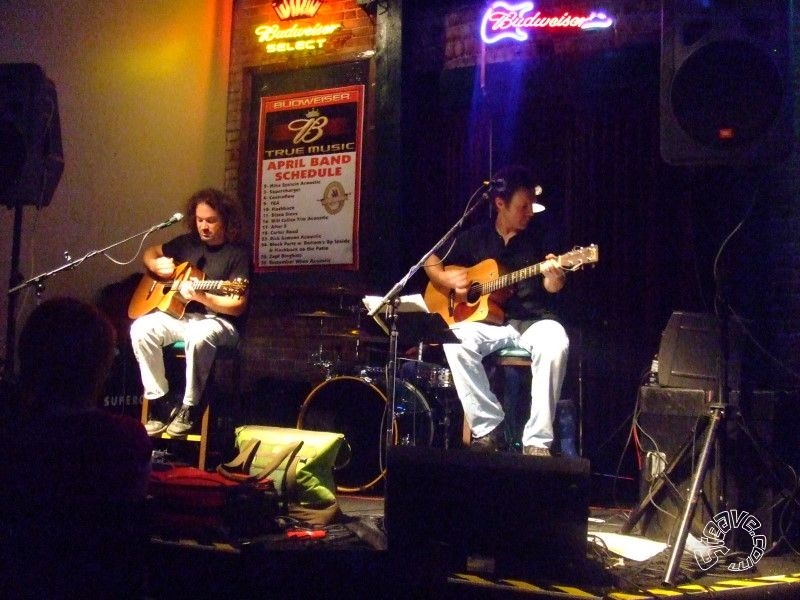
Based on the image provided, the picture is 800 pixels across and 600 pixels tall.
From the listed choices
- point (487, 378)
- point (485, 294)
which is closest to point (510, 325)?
point (485, 294)

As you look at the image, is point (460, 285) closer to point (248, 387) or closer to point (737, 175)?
point (737, 175)

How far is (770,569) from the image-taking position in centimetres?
348

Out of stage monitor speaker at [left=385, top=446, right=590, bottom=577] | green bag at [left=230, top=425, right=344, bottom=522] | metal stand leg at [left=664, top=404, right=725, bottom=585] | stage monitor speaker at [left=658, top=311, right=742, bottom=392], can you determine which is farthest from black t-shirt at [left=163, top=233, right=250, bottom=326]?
metal stand leg at [left=664, top=404, right=725, bottom=585]

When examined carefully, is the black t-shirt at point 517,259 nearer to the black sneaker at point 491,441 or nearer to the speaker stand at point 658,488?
the black sneaker at point 491,441

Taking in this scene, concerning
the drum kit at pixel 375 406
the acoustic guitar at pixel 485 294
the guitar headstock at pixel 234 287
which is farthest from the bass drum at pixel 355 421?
the guitar headstock at pixel 234 287

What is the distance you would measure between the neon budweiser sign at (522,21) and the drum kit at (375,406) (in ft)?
7.63

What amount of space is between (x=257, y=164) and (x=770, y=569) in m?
4.93

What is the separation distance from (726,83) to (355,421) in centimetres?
317

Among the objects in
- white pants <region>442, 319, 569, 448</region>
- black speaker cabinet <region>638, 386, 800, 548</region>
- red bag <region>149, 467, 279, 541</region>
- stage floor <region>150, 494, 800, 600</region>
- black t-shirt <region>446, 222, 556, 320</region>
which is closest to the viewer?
stage floor <region>150, 494, 800, 600</region>

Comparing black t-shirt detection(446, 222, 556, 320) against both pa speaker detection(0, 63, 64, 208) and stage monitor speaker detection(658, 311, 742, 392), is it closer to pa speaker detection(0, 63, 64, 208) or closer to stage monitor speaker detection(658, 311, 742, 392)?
stage monitor speaker detection(658, 311, 742, 392)

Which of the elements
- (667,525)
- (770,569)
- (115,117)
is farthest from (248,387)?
(770,569)

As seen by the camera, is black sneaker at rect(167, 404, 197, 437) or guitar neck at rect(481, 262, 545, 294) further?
black sneaker at rect(167, 404, 197, 437)

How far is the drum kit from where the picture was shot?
16.5 ft

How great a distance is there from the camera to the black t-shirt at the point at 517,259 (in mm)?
4832
